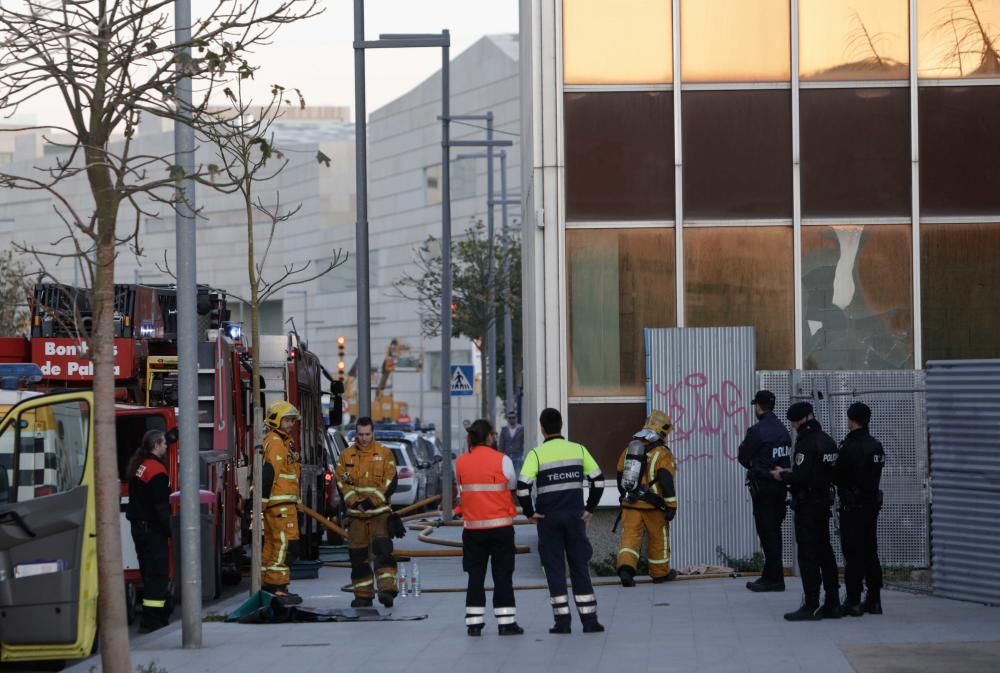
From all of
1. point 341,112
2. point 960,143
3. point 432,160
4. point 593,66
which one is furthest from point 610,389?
point 341,112

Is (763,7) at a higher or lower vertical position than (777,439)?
higher

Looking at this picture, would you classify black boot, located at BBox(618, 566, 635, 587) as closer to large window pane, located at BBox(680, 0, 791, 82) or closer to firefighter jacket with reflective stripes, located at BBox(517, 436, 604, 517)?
firefighter jacket with reflective stripes, located at BBox(517, 436, 604, 517)

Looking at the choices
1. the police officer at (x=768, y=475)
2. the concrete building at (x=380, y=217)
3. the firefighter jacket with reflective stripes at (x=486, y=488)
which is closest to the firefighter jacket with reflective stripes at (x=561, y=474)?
the firefighter jacket with reflective stripes at (x=486, y=488)

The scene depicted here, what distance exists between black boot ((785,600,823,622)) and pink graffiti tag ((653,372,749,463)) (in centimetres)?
409

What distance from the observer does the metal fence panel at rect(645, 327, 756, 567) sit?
55.8 feet

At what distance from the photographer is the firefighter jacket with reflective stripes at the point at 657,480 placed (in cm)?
1594

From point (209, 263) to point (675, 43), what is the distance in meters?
105

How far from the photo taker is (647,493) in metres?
15.9

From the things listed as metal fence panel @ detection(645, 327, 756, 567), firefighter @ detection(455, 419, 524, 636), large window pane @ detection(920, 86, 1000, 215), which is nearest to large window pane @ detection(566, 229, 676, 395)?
metal fence panel @ detection(645, 327, 756, 567)

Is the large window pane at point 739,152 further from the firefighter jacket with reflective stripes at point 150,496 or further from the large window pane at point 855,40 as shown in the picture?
the firefighter jacket with reflective stripes at point 150,496

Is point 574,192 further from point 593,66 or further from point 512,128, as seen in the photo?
point 512,128

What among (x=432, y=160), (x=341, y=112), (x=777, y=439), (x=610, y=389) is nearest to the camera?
(x=777, y=439)

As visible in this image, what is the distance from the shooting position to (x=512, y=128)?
86750mm

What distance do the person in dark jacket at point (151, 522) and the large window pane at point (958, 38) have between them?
9.42 m
